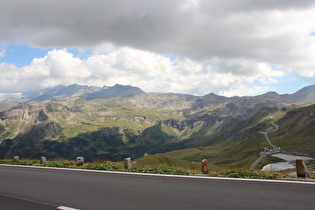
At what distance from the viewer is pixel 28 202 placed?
461 inches

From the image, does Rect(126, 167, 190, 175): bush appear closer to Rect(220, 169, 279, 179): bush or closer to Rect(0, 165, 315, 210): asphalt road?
Rect(0, 165, 315, 210): asphalt road

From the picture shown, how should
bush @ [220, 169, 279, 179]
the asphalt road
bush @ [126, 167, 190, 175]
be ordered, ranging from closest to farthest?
the asphalt road → bush @ [220, 169, 279, 179] → bush @ [126, 167, 190, 175]

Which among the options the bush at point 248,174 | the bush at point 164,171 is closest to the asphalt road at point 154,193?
the bush at point 164,171

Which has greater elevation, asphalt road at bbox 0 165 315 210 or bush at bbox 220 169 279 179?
asphalt road at bbox 0 165 315 210

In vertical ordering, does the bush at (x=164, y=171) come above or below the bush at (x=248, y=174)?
above

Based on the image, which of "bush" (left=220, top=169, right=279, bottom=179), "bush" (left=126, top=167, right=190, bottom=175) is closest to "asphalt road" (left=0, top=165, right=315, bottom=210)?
"bush" (left=126, top=167, right=190, bottom=175)

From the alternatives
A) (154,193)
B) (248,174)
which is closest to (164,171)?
(154,193)

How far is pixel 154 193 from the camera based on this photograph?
1172 cm

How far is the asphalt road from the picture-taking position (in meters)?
9.69

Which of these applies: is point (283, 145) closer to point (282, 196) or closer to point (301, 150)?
point (301, 150)

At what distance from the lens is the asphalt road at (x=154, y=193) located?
9.69 metres

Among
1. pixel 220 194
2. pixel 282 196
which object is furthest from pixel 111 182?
pixel 282 196

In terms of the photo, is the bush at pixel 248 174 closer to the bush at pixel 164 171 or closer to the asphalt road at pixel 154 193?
the asphalt road at pixel 154 193

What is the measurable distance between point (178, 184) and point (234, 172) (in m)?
4.89
